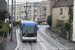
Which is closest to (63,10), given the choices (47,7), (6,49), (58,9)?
(58,9)

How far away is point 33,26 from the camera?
31219 millimetres

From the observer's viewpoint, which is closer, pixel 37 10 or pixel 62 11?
pixel 62 11

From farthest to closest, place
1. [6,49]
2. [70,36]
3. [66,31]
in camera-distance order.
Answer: [66,31]
[70,36]
[6,49]

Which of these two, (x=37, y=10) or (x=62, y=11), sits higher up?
(x=62, y=11)

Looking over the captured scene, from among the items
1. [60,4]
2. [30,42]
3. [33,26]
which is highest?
[60,4]

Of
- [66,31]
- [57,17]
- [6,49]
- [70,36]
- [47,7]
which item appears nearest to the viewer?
[6,49]

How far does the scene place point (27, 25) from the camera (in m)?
31.2

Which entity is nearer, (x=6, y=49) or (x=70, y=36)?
(x=6, y=49)

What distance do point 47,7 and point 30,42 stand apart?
63699 millimetres

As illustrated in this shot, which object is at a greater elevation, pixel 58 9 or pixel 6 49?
pixel 58 9

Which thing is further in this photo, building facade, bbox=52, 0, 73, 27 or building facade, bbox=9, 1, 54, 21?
building facade, bbox=9, 1, 54, 21

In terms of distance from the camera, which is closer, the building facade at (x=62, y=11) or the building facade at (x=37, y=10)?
the building facade at (x=62, y=11)

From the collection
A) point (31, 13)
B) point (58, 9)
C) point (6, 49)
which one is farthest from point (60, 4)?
point (31, 13)

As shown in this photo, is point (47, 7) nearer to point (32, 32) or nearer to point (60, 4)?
point (60, 4)
